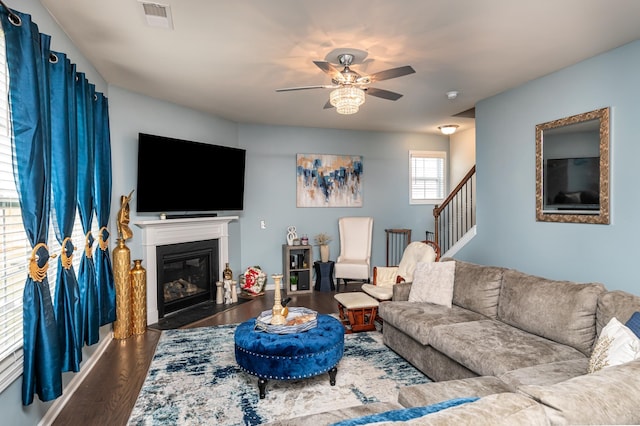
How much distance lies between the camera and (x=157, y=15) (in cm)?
258

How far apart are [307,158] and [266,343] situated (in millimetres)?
4325

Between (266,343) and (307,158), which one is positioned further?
(307,158)

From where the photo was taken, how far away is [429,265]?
3.74 m

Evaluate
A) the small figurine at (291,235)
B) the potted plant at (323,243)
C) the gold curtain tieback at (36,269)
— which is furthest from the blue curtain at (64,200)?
the potted plant at (323,243)

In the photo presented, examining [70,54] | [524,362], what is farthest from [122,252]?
[524,362]

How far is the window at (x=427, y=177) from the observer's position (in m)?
7.20

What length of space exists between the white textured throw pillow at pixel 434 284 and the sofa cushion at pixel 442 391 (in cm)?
158

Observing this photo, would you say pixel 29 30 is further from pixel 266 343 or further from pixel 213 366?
pixel 213 366

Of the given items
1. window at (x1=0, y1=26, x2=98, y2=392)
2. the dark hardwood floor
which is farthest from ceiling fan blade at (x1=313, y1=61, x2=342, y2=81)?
the dark hardwood floor

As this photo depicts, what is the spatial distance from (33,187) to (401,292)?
10.5ft

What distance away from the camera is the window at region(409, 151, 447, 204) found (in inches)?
283

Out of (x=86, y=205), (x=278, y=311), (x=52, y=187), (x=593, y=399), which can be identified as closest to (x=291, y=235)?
(x=278, y=311)

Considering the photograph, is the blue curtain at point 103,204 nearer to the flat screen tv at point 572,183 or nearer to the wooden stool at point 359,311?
the wooden stool at point 359,311

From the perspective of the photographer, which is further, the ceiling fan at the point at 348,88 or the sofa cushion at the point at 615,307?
the ceiling fan at the point at 348,88
